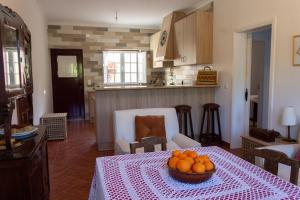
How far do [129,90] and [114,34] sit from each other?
354 centimetres

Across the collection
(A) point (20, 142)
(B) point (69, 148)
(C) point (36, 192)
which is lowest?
(B) point (69, 148)

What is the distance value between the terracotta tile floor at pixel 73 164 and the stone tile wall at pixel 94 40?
2294 millimetres

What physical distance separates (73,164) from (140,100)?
1583 millimetres

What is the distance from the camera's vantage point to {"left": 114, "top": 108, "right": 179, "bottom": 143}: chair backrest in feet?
→ 10.0

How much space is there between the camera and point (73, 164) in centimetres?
361

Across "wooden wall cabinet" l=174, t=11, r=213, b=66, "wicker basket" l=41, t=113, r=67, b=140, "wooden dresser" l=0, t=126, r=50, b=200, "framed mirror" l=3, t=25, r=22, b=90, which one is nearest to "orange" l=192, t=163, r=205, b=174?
"wooden dresser" l=0, t=126, r=50, b=200

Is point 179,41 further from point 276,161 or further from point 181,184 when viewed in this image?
point 181,184

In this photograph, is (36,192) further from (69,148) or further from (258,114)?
(258,114)

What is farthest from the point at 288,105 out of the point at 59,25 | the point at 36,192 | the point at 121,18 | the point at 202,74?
the point at 59,25

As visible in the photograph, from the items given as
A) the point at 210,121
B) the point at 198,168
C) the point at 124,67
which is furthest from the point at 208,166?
the point at 124,67

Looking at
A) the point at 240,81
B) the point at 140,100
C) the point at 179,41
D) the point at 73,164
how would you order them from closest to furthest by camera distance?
the point at 73,164 < the point at 240,81 < the point at 140,100 < the point at 179,41

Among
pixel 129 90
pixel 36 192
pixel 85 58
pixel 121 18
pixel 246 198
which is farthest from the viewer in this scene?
pixel 85 58

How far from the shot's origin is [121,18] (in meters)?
6.55

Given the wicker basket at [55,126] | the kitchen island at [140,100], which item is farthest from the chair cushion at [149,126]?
the wicker basket at [55,126]
